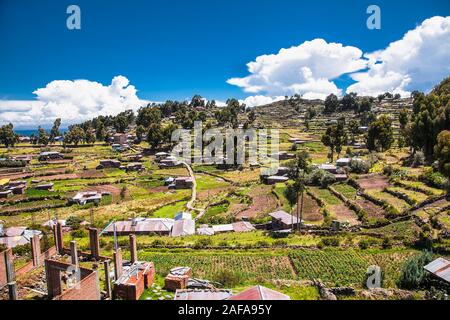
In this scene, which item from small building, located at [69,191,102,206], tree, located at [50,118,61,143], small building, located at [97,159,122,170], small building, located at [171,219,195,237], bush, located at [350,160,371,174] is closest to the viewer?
small building, located at [171,219,195,237]

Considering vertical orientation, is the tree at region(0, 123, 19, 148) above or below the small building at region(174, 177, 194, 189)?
above

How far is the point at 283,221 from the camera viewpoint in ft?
80.8

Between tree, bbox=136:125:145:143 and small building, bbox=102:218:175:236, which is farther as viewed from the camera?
tree, bbox=136:125:145:143

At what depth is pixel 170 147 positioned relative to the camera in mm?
64625

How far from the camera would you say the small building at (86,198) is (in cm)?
3633

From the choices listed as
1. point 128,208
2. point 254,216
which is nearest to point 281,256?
point 254,216

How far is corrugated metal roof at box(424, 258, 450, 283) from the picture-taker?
44.9 feet

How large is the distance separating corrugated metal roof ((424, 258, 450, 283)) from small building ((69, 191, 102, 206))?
101ft

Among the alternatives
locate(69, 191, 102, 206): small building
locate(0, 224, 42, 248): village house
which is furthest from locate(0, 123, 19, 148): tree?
locate(0, 224, 42, 248): village house

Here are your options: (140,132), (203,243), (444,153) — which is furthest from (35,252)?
(140,132)

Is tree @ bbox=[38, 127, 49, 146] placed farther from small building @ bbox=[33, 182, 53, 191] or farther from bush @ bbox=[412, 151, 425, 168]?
bush @ bbox=[412, 151, 425, 168]

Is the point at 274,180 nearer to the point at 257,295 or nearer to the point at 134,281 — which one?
the point at 134,281
